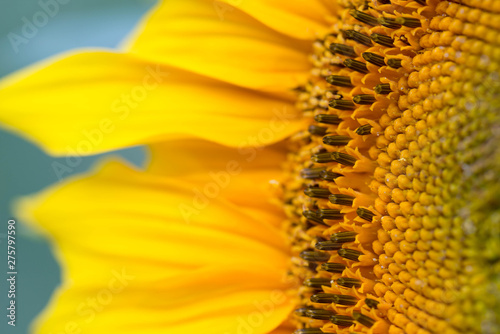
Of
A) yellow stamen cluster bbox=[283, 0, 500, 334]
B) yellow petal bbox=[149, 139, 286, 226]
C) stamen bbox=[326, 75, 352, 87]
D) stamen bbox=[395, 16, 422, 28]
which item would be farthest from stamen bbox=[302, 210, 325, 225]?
stamen bbox=[395, 16, 422, 28]

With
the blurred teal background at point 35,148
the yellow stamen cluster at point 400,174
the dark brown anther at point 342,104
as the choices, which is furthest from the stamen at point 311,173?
the blurred teal background at point 35,148

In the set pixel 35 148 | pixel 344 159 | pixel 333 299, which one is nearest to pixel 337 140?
pixel 344 159

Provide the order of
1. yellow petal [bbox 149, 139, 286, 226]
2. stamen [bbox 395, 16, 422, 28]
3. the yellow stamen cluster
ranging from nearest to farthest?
the yellow stamen cluster → stamen [bbox 395, 16, 422, 28] → yellow petal [bbox 149, 139, 286, 226]

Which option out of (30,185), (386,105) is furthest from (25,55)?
(386,105)

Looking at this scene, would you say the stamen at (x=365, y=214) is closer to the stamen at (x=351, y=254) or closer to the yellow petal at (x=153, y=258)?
the stamen at (x=351, y=254)

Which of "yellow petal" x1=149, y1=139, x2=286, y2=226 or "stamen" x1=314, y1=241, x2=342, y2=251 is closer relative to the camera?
"stamen" x1=314, y1=241, x2=342, y2=251

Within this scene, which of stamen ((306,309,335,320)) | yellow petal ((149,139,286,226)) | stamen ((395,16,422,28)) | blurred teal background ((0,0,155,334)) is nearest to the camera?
stamen ((395,16,422,28))

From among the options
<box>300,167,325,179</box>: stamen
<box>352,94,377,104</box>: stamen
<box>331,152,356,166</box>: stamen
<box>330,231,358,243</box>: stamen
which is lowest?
<box>330,231,358,243</box>: stamen

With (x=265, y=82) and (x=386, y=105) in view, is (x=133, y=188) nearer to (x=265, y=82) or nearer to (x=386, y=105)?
(x=265, y=82)

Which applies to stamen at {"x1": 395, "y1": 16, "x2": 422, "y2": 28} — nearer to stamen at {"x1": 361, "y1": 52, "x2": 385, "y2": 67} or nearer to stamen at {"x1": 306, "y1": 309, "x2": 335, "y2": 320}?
stamen at {"x1": 361, "y1": 52, "x2": 385, "y2": 67}
